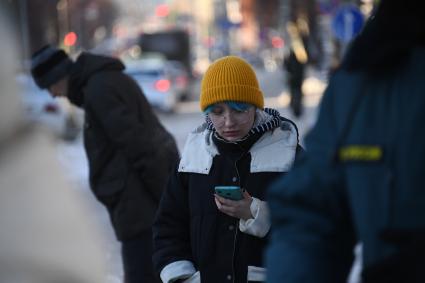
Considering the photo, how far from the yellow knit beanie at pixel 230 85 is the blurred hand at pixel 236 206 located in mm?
332

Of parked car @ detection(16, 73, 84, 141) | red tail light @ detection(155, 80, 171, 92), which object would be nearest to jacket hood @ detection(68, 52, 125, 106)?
parked car @ detection(16, 73, 84, 141)

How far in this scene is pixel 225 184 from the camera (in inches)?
126

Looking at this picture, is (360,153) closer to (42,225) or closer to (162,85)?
(42,225)

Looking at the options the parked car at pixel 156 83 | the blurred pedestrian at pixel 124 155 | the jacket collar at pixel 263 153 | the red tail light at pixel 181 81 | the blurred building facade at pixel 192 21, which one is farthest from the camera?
the blurred building facade at pixel 192 21

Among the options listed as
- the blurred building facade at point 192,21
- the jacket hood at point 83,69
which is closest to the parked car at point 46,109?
the blurred building facade at point 192,21

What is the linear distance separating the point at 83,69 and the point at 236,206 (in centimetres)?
204

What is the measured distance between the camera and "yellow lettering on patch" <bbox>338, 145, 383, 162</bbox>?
1.76 m

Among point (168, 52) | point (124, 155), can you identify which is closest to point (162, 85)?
point (168, 52)

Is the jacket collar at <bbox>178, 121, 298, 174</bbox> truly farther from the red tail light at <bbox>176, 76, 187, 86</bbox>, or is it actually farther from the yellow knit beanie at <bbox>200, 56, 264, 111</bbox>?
the red tail light at <bbox>176, 76, 187, 86</bbox>

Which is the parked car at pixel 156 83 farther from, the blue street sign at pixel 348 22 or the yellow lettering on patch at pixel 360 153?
the yellow lettering on patch at pixel 360 153

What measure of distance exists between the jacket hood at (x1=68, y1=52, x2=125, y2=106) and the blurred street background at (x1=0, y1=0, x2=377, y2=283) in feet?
5.91

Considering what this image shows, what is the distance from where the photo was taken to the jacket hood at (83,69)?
16.0 ft

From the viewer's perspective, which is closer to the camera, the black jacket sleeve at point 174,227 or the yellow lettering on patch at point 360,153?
the yellow lettering on patch at point 360,153

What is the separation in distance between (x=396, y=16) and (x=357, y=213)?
38 centimetres
